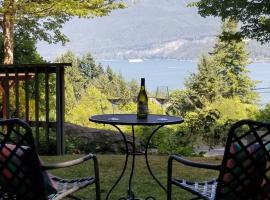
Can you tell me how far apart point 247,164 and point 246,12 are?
657cm

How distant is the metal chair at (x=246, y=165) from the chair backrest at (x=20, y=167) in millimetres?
797

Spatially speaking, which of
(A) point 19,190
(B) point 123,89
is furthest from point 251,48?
(A) point 19,190

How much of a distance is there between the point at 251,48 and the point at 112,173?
28774mm

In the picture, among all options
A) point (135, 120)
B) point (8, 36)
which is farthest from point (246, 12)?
point (135, 120)

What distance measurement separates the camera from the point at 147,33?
212 ft

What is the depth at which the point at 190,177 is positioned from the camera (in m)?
4.07

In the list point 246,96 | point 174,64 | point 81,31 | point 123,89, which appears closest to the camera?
point 246,96

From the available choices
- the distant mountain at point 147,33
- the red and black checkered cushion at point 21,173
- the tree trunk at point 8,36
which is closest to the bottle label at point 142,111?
the red and black checkered cushion at point 21,173

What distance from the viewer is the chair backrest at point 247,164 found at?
1.89 metres

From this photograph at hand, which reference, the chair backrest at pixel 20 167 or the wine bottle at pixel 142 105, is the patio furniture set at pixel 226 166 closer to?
the chair backrest at pixel 20 167

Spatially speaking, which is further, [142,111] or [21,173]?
[142,111]

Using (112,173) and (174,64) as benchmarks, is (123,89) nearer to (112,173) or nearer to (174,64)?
(174,64)

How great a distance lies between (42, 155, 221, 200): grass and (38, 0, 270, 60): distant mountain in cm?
4233

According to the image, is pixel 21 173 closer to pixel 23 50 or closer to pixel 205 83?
pixel 23 50
